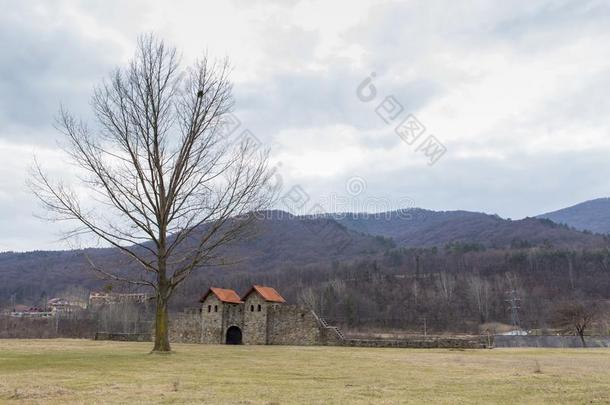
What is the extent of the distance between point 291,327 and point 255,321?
3110 millimetres

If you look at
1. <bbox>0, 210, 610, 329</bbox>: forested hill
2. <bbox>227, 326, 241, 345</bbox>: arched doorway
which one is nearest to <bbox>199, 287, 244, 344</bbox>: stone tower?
<bbox>227, 326, 241, 345</bbox>: arched doorway

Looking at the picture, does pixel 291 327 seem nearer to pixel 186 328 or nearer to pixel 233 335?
pixel 233 335

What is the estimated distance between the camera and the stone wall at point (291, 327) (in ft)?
121

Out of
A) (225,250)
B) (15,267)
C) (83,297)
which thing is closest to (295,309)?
(225,250)

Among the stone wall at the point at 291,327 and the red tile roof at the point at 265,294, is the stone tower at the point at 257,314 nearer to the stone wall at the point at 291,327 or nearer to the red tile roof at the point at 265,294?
the red tile roof at the point at 265,294

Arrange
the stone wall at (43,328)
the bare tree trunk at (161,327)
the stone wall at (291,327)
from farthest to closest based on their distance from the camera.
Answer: the stone wall at (43,328) → the stone wall at (291,327) → the bare tree trunk at (161,327)

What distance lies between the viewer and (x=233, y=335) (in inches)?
1619

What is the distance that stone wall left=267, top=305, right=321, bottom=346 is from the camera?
1448 inches

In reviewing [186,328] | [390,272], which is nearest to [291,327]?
[186,328]

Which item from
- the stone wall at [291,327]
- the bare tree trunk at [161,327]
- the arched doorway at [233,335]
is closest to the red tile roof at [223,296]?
the arched doorway at [233,335]

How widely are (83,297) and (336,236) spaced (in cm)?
8606

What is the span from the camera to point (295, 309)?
126ft

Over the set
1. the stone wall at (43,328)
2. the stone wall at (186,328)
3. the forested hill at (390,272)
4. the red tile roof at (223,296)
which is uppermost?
the forested hill at (390,272)

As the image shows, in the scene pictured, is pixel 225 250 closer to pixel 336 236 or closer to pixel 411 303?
pixel 411 303
